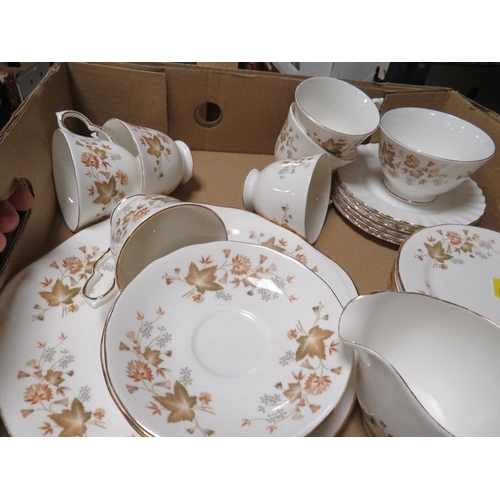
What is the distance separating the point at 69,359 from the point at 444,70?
118 centimetres

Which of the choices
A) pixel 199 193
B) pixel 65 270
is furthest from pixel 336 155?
pixel 65 270

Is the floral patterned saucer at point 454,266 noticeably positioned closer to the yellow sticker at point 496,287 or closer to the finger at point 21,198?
the yellow sticker at point 496,287

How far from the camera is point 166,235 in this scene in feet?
2.01

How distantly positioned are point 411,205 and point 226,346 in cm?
43

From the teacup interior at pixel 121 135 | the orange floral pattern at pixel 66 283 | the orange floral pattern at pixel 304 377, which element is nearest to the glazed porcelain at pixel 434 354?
the orange floral pattern at pixel 304 377

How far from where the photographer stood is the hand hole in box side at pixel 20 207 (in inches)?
22.4

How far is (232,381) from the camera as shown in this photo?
1.63ft

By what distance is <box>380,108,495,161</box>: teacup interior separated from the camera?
0.76 metres

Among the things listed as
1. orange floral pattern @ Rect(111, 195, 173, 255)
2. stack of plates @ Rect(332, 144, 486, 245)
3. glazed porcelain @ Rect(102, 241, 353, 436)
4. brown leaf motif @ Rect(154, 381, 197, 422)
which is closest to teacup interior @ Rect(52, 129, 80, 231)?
orange floral pattern @ Rect(111, 195, 173, 255)

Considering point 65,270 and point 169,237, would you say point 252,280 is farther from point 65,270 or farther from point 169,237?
point 65,270

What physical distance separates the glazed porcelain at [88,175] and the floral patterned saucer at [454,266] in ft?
1.44

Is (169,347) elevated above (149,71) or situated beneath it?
situated beneath

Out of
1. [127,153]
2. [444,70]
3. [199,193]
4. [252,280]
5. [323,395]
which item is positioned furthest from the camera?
[444,70]

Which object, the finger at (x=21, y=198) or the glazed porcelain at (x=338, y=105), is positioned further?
the glazed porcelain at (x=338, y=105)
